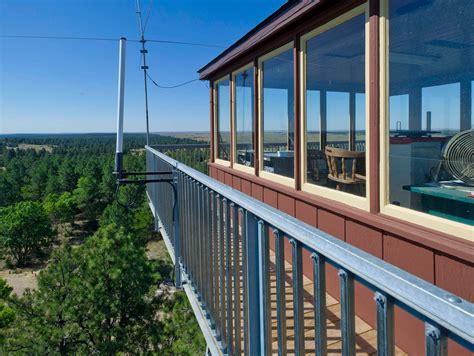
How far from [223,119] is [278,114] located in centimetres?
170

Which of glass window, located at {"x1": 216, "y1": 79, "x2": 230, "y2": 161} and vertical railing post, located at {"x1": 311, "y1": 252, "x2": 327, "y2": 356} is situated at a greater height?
glass window, located at {"x1": 216, "y1": 79, "x2": 230, "y2": 161}

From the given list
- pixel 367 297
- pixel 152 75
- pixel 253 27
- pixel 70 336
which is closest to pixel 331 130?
pixel 367 297

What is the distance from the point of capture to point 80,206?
41.1 metres

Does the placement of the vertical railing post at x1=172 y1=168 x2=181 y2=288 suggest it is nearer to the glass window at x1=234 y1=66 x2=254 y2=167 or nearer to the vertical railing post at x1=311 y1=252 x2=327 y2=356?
the glass window at x1=234 y1=66 x2=254 y2=167

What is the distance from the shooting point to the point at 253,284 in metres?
1.33

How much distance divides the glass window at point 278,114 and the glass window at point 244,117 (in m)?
0.36

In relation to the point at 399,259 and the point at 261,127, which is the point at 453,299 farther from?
the point at 261,127

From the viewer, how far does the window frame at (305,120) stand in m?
2.07

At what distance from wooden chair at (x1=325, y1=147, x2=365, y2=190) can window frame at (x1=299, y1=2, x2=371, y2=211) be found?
2.9 inches

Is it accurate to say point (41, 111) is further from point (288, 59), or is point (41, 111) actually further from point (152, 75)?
point (288, 59)

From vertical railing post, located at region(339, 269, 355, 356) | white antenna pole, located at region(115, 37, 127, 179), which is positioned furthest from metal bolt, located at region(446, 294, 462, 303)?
white antenna pole, located at region(115, 37, 127, 179)

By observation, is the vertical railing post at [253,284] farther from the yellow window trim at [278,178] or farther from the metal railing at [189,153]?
the metal railing at [189,153]

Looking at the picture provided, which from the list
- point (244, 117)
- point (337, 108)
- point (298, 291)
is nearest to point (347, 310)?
point (298, 291)

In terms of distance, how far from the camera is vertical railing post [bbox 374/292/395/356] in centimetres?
67
